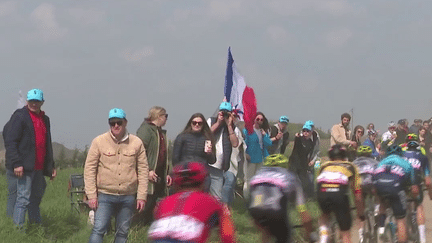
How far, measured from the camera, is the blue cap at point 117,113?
27.0ft

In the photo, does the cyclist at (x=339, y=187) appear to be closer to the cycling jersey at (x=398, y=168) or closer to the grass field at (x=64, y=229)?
the cycling jersey at (x=398, y=168)

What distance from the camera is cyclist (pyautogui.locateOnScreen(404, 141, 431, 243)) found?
442 inches

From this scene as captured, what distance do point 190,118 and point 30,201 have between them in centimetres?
238

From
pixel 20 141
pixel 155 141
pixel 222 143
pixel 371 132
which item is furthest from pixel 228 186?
pixel 371 132

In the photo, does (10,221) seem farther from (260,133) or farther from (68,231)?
(260,133)

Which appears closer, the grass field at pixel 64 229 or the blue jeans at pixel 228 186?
the grass field at pixel 64 229

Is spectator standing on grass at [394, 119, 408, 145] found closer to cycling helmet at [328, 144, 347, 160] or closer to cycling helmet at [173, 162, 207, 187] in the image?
cycling helmet at [328, 144, 347, 160]

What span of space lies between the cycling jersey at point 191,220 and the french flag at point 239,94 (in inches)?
336

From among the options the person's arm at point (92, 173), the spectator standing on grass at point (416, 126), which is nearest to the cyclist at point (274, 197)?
the person's arm at point (92, 173)

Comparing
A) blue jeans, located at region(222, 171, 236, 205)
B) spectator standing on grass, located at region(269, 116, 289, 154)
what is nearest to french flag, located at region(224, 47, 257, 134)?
spectator standing on grass, located at region(269, 116, 289, 154)

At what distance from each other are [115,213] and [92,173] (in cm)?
48

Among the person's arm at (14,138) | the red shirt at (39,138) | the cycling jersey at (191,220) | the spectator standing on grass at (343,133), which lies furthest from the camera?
the spectator standing on grass at (343,133)

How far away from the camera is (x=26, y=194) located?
9.20 metres

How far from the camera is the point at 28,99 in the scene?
30.1 feet
